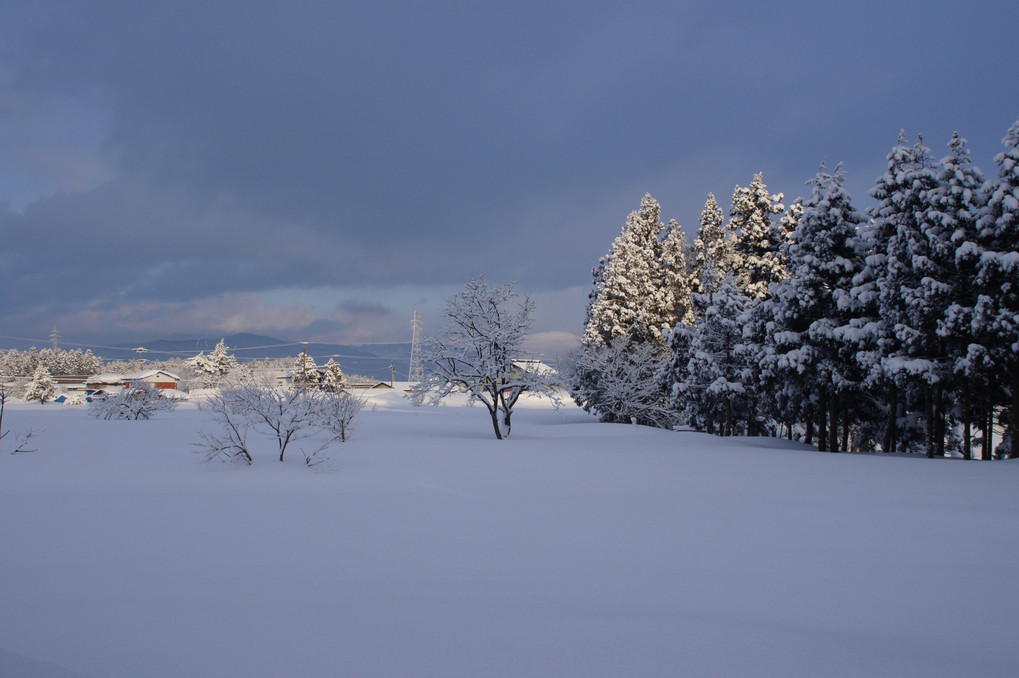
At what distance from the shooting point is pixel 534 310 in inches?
920

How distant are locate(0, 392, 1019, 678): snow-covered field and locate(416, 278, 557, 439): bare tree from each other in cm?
1033

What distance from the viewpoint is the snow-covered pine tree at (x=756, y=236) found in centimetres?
3045

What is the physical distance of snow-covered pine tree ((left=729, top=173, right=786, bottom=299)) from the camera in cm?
3045

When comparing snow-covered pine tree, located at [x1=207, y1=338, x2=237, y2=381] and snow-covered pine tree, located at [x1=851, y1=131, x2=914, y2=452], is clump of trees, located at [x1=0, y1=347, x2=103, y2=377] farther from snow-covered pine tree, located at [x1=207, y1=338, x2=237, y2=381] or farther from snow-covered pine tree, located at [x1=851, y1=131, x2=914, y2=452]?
snow-covered pine tree, located at [x1=851, y1=131, x2=914, y2=452]

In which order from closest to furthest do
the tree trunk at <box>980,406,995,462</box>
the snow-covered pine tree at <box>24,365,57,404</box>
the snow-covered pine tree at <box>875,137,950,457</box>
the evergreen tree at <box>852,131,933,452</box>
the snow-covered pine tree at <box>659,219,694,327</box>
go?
the snow-covered pine tree at <box>875,137,950,457</box> → the evergreen tree at <box>852,131,933,452</box> → the tree trunk at <box>980,406,995,462</box> → the snow-covered pine tree at <box>659,219,694,327</box> → the snow-covered pine tree at <box>24,365,57,404</box>

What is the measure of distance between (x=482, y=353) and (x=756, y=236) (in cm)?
1884

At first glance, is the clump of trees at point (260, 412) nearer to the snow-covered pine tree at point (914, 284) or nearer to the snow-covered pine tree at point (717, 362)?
the snow-covered pine tree at point (914, 284)

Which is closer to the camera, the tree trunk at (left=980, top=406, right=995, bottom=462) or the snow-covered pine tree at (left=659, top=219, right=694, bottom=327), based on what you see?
the tree trunk at (left=980, top=406, right=995, bottom=462)

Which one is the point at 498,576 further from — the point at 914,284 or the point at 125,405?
the point at 125,405

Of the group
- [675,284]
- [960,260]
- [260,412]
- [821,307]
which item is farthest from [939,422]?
[260,412]

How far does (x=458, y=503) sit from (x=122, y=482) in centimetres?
674

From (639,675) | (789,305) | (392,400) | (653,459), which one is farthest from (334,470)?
(392,400)

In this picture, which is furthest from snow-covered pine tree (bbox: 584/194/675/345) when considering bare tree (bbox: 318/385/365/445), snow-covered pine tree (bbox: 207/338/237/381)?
snow-covered pine tree (bbox: 207/338/237/381)

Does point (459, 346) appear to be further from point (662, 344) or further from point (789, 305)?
point (662, 344)
